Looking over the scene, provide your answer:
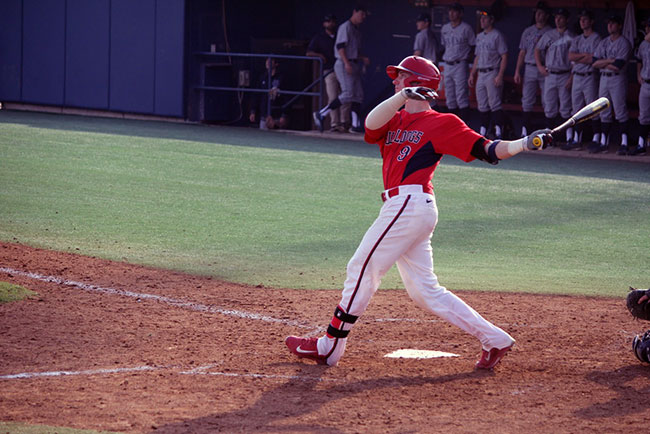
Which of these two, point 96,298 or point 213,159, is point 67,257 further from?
point 213,159

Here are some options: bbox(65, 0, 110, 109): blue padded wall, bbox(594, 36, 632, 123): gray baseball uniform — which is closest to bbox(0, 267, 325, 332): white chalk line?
bbox(594, 36, 632, 123): gray baseball uniform

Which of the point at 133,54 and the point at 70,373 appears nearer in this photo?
the point at 70,373

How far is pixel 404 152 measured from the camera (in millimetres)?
4785

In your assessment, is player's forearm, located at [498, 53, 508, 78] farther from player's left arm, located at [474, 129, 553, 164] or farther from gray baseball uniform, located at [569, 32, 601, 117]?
player's left arm, located at [474, 129, 553, 164]

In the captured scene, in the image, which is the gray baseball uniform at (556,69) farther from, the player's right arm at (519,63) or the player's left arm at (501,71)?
the player's left arm at (501,71)

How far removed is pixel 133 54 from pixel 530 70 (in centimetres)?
916

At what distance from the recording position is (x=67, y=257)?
746 cm

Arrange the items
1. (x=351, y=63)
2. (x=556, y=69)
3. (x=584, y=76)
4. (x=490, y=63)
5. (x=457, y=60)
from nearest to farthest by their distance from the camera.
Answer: (x=584, y=76) → (x=556, y=69) → (x=490, y=63) → (x=457, y=60) → (x=351, y=63)

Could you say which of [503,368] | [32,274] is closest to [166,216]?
[32,274]

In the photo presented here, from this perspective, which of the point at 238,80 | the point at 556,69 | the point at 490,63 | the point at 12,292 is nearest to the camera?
the point at 12,292

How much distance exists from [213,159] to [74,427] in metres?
10.1

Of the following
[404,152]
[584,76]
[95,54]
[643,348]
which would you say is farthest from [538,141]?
[95,54]

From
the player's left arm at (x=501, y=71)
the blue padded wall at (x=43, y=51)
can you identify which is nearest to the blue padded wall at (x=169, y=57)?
the blue padded wall at (x=43, y=51)

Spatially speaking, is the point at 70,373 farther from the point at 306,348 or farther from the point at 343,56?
the point at 343,56
